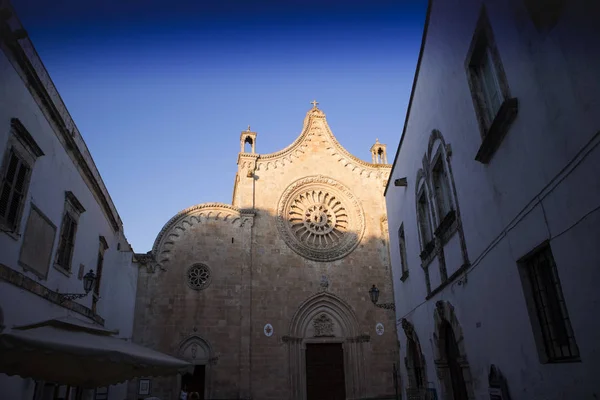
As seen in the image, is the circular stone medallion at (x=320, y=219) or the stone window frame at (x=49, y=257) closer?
the stone window frame at (x=49, y=257)

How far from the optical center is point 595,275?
3.75 meters

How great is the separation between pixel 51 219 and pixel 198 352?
32.8 feet

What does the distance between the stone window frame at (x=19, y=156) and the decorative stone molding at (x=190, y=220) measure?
415 inches

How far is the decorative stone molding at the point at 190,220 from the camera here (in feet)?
63.2

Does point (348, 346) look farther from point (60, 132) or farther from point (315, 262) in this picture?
point (60, 132)

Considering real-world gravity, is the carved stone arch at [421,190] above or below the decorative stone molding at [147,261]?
below

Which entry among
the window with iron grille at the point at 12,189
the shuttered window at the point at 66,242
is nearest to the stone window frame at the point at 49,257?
the window with iron grille at the point at 12,189

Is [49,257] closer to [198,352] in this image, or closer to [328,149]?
[198,352]

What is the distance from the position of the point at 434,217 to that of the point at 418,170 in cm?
156

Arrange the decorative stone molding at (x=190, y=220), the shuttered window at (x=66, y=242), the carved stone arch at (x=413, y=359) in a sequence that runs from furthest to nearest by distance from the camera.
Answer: the decorative stone molding at (x=190, y=220), the shuttered window at (x=66, y=242), the carved stone arch at (x=413, y=359)

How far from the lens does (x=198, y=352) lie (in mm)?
18016

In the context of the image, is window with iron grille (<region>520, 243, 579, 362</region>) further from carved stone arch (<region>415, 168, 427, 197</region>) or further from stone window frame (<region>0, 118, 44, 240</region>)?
stone window frame (<region>0, 118, 44, 240</region>)

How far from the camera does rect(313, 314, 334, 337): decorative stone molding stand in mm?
20016

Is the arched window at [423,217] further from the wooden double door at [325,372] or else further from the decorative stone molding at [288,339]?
the wooden double door at [325,372]
